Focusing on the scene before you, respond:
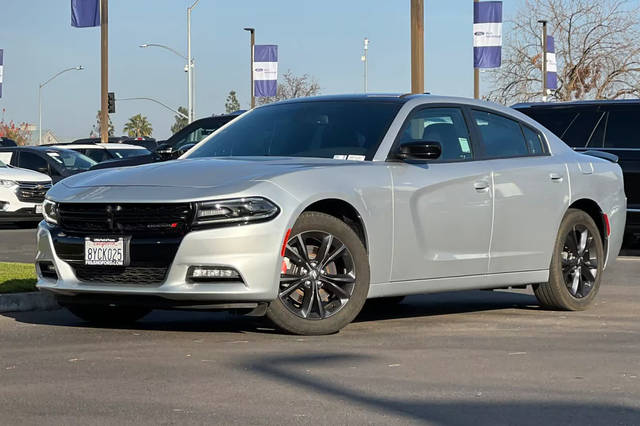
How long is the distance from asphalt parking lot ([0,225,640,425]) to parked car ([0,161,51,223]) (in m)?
13.9

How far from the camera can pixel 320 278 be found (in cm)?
837

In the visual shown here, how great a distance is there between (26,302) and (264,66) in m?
31.6

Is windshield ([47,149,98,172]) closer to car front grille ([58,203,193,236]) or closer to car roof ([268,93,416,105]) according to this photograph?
car roof ([268,93,416,105])

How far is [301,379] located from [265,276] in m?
1.43

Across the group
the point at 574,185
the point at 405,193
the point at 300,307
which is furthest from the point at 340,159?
the point at 574,185

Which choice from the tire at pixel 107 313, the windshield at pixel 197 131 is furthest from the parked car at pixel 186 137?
the tire at pixel 107 313

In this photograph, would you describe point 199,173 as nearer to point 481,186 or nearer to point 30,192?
point 481,186

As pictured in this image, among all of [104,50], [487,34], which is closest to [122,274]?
[487,34]

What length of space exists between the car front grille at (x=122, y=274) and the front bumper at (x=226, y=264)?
3 cm

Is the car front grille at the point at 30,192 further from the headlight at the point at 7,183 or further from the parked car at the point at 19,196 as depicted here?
the headlight at the point at 7,183

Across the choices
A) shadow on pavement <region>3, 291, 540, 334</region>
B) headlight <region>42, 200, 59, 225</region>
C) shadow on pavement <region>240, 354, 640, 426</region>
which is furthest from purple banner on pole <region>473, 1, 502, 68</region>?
shadow on pavement <region>240, 354, 640, 426</region>

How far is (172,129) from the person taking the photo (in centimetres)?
16562

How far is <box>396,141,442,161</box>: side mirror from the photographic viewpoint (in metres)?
8.82

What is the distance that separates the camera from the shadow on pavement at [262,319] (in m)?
8.99
